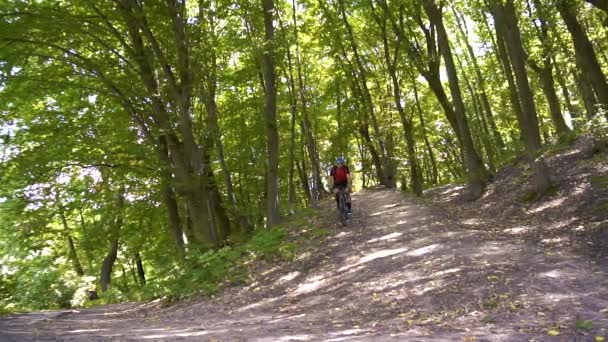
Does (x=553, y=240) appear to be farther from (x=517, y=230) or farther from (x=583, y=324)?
(x=583, y=324)

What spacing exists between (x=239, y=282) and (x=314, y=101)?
65.7ft

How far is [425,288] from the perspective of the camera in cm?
711

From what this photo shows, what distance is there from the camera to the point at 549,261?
7473 mm

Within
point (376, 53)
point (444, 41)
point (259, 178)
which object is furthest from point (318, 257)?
point (376, 53)

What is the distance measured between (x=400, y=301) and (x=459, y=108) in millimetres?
11573

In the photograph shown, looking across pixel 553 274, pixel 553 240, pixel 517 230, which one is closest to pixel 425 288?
pixel 553 274

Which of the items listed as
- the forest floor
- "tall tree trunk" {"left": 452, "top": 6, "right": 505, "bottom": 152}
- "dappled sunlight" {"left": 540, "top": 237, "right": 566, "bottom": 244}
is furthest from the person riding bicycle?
"tall tree trunk" {"left": 452, "top": 6, "right": 505, "bottom": 152}

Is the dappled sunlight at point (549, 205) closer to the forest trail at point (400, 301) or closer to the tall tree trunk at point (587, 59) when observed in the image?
the forest trail at point (400, 301)

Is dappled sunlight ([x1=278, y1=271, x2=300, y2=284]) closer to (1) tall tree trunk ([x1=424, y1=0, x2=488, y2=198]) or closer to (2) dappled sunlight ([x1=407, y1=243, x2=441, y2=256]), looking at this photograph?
(2) dappled sunlight ([x1=407, y1=243, x2=441, y2=256])

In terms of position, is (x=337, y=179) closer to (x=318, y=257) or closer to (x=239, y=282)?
(x=318, y=257)

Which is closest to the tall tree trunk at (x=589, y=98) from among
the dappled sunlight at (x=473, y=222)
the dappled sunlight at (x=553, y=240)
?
the dappled sunlight at (x=473, y=222)

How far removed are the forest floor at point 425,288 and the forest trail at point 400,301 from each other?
1.0 inches

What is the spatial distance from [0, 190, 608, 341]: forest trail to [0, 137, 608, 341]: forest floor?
2 centimetres

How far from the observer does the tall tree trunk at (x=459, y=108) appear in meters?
16.3
